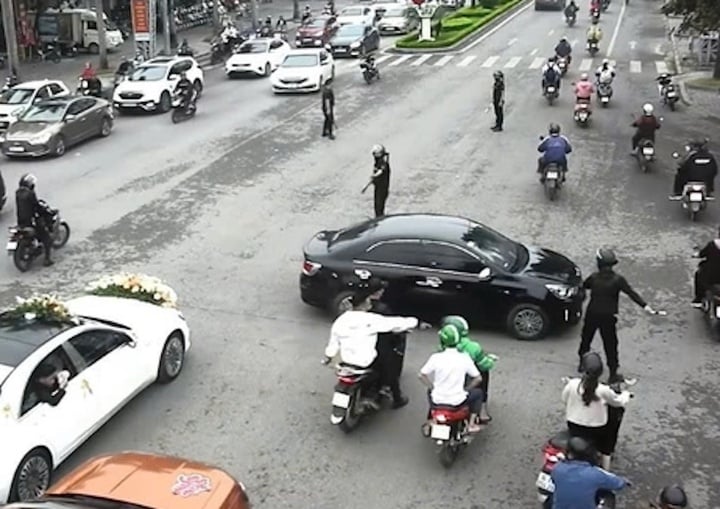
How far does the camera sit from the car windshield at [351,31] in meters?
44.4

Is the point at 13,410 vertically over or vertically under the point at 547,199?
over

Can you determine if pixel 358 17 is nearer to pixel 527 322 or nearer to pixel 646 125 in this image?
pixel 646 125

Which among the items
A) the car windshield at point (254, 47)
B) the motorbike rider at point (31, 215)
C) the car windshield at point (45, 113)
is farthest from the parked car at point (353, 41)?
the motorbike rider at point (31, 215)

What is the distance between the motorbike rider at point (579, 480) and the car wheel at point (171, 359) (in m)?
5.57

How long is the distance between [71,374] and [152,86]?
22.3 metres

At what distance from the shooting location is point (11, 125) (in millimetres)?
24891

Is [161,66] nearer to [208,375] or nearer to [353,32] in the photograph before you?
[353,32]

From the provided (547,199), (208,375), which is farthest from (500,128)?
(208,375)

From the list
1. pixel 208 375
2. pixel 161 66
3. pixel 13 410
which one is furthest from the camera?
pixel 161 66

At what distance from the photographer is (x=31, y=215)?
52.8 feet

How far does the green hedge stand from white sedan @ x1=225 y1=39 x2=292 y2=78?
8445mm

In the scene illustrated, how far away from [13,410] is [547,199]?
13467 mm

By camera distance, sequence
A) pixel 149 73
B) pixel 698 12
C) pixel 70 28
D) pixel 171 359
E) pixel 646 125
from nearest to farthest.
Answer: pixel 171 359
pixel 646 125
pixel 698 12
pixel 149 73
pixel 70 28

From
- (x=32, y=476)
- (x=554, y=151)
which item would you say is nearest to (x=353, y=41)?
(x=554, y=151)
